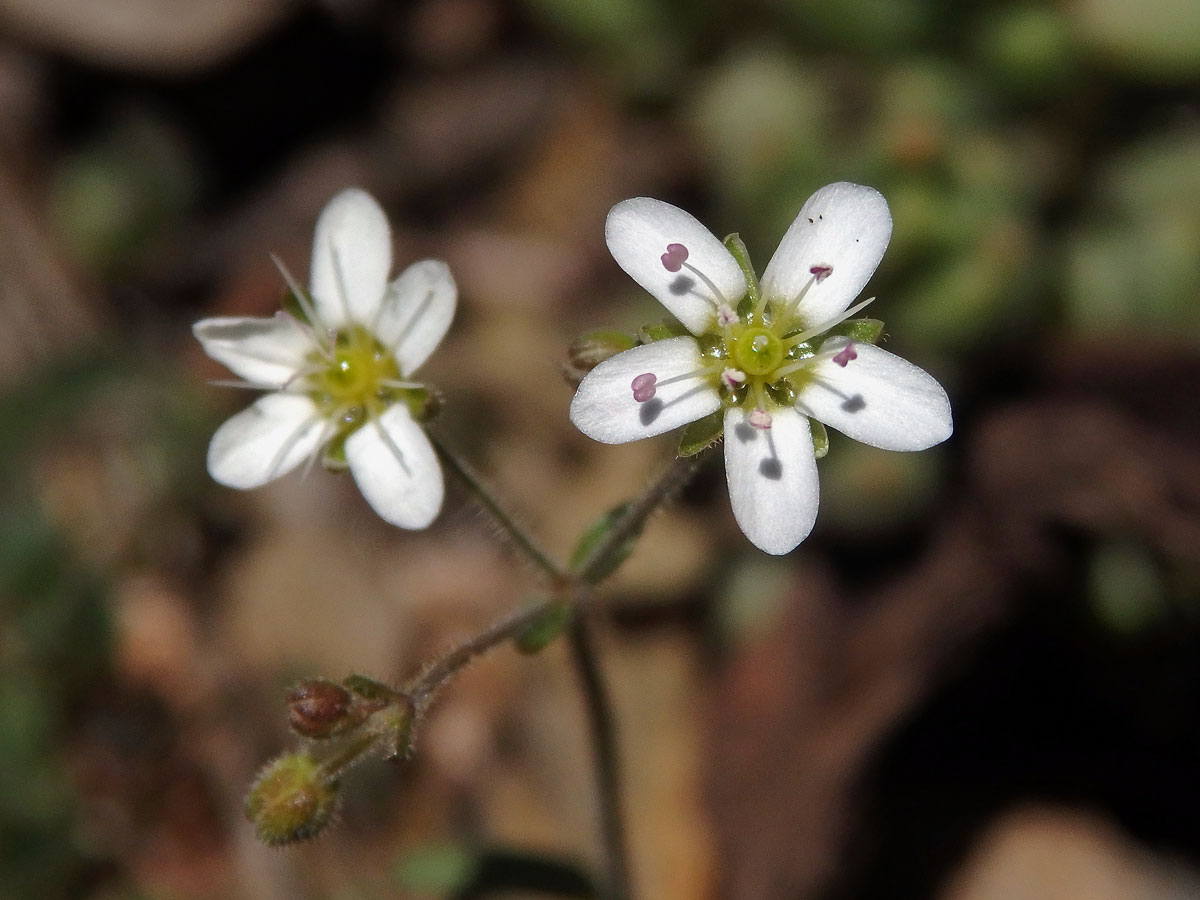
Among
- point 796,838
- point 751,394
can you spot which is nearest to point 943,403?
point 751,394

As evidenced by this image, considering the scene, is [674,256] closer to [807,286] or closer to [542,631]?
[807,286]

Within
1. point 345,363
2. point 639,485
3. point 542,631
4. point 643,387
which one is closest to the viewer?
point 643,387

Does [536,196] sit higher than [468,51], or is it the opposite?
[468,51]

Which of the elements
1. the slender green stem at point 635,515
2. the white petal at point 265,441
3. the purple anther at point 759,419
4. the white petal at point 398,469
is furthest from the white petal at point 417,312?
the purple anther at point 759,419

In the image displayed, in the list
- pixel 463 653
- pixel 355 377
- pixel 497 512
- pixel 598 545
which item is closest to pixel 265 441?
pixel 355 377

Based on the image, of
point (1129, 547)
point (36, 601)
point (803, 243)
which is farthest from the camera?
point (36, 601)

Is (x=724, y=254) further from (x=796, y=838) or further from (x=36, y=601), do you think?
(x=36, y=601)

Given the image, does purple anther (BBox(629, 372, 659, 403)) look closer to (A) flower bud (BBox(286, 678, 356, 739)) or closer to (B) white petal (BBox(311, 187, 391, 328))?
(B) white petal (BBox(311, 187, 391, 328))

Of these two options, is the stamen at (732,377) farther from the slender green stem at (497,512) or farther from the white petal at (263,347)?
the white petal at (263,347)
